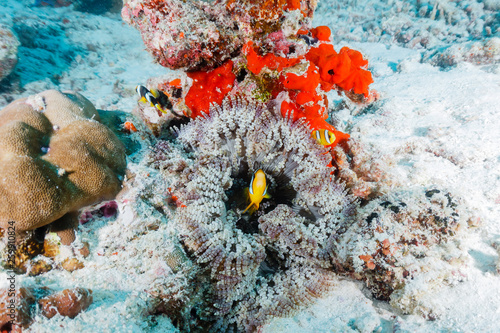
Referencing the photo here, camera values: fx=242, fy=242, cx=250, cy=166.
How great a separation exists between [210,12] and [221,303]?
3583 mm

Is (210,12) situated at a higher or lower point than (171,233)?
higher

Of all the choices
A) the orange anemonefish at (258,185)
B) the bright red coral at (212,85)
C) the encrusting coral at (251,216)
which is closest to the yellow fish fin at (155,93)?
the bright red coral at (212,85)

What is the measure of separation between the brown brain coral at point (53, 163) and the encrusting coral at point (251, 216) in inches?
23.5

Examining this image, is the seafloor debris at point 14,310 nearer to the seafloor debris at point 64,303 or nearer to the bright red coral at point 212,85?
the seafloor debris at point 64,303

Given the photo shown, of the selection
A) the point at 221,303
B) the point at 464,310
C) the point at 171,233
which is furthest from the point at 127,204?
the point at 464,310

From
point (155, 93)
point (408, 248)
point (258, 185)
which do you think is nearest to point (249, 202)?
point (258, 185)

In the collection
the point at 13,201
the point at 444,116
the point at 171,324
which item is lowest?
the point at 171,324

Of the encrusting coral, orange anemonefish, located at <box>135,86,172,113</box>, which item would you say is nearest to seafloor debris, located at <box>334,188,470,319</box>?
the encrusting coral

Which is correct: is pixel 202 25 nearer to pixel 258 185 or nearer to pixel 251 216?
pixel 258 185

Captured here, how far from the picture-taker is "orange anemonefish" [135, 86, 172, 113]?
11.1ft

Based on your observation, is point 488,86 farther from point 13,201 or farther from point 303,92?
point 13,201

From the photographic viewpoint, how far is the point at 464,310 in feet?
6.92

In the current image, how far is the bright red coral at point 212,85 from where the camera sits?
11.1 feet

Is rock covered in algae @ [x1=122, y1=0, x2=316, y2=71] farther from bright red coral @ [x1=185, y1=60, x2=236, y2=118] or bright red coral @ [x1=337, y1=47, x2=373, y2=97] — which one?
bright red coral @ [x1=337, y1=47, x2=373, y2=97]
